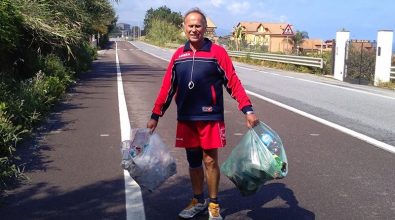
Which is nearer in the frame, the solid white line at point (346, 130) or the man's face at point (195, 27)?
the man's face at point (195, 27)

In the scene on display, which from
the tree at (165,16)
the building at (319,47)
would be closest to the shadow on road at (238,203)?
the building at (319,47)

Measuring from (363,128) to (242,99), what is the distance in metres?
5.84

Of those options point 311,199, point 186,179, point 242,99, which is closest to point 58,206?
point 186,179

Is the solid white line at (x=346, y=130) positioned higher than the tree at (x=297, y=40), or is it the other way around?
the tree at (x=297, y=40)

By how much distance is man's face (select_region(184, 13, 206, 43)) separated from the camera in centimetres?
427

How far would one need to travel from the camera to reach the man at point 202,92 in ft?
14.1

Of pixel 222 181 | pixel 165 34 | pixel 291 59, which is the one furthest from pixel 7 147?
pixel 165 34

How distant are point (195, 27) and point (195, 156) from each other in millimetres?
1140

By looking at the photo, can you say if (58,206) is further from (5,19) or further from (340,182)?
(5,19)

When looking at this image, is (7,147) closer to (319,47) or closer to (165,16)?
(319,47)

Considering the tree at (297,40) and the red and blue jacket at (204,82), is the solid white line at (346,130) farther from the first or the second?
the tree at (297,40)

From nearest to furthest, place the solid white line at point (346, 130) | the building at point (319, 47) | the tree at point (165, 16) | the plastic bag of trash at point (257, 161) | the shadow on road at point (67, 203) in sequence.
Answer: the plastic bag of trash at point (257, 161)
the shadow on road at point (67, 203)
the solid white line at point (346, 130)
the building at point (319, 47)
the tree at point (165, 16)

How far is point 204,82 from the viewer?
4340 mm

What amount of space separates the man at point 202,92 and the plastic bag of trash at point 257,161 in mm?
137
